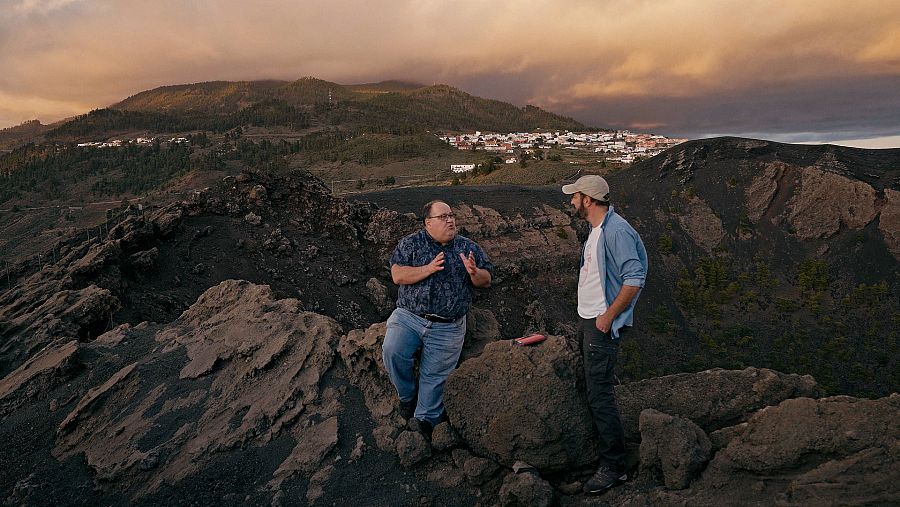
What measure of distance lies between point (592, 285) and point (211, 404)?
4.25 m

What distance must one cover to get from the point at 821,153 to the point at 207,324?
1323 inches

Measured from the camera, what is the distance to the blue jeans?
5.03 meters

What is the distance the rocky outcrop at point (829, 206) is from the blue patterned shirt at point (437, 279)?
2807cm

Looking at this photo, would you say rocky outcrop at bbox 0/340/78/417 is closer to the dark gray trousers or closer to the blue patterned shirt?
the blue patterned shirt

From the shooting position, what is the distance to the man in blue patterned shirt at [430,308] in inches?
197

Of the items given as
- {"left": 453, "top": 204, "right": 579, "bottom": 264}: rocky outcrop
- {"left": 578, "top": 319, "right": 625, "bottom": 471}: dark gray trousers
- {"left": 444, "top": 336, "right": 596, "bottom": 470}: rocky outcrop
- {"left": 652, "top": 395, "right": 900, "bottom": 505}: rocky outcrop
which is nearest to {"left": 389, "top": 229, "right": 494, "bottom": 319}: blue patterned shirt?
{"left": 444, "top": 336, "right": 596, "bottom": 470}: rocky outcrop

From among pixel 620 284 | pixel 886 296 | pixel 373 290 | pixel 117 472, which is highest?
pixel 620 284

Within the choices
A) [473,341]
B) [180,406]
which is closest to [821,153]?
[473,341]

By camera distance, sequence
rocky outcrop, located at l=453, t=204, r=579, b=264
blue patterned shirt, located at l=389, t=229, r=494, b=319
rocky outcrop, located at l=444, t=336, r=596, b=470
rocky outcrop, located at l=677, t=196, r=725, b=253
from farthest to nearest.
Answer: rocky outcrop, located at l=677, t=196, r=725, b=253
rocky outcrop, located at l=453, t=204, r=579, b=264
blue patterned shirt, located at l=389, t=229, r=494, b=319
rocky outcrop, located at l=444, t=336, r=596, b=470

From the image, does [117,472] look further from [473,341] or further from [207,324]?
[473,341]

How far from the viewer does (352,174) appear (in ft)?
218

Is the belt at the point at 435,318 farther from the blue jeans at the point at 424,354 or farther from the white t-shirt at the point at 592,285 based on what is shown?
the white t-shirt at the point at 592,285

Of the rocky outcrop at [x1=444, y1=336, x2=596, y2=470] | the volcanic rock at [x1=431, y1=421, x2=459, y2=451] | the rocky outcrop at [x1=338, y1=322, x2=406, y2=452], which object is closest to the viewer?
the rocky outcrop at [x1=444, y1=336, x2=596, y2=470]

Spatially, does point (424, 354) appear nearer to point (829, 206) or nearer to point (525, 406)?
point (525, 406)
